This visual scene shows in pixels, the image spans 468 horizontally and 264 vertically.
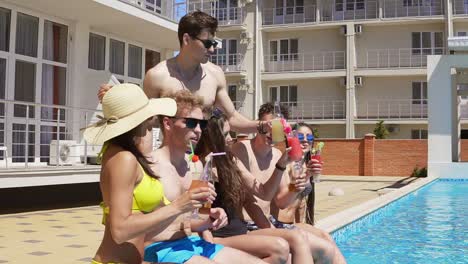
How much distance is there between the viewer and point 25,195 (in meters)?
11.0

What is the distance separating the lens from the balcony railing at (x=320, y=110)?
33.1 metres

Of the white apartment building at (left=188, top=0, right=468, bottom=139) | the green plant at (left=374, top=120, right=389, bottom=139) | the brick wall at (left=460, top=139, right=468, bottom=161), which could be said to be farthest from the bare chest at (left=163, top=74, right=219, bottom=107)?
the green plant at (left=374, top=120, right=389, bottom=139)

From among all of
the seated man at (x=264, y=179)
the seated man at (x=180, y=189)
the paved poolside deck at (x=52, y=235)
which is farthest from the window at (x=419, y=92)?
the seated man at (x=180, y=189)

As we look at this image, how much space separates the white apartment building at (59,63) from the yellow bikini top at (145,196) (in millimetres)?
8356

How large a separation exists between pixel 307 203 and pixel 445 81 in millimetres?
16157

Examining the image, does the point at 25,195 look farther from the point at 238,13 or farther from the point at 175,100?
the point at 238,13

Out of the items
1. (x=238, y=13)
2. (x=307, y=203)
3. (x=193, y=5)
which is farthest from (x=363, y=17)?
(x=307, y=203)

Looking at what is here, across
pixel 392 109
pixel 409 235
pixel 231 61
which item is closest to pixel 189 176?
pixel 409 235

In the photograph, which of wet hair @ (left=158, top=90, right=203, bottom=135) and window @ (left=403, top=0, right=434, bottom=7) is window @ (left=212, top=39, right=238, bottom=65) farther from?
wet hair @ (left=158, top=90, right=203, bottom=135)

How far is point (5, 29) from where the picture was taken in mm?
11539

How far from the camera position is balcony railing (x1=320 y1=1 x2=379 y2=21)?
33.2 m

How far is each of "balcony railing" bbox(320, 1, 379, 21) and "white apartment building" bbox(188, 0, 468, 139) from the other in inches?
2.4

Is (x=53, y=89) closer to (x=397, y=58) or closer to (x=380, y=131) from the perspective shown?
(x=380, y=131)

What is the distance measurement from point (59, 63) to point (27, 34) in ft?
3.55
